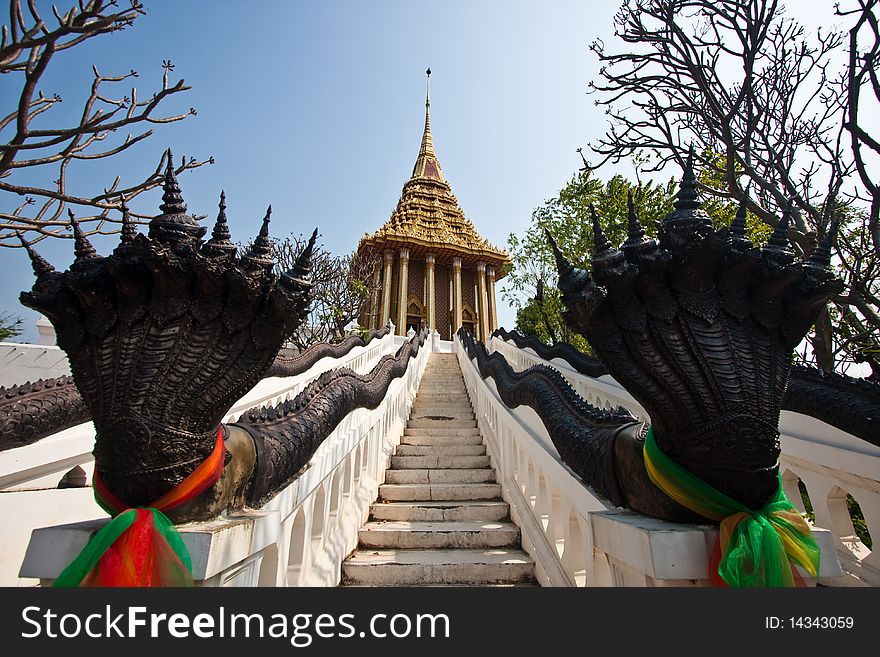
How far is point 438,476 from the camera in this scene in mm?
5207

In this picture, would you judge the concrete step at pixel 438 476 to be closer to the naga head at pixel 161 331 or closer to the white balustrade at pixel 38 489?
the white balustrade at pixel 38 489

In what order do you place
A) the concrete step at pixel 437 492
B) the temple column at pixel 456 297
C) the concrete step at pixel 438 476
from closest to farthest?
the concrete step at pixel 437 492, the concrete step at pixel 438 476, the temple column at pixel 456 297

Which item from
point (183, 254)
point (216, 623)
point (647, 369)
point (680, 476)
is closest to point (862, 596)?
point (680, 476)

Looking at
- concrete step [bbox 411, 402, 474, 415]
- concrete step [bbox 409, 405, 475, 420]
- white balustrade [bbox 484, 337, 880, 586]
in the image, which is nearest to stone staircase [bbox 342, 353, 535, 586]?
white balustrade [bbox 484, 337, 880, 586]

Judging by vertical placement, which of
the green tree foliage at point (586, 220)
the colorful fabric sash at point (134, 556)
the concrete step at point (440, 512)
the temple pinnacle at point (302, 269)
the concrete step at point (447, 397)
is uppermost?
the green tree foliage at point (586, 220)

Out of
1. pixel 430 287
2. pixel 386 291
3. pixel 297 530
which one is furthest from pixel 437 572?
pixel 430 287

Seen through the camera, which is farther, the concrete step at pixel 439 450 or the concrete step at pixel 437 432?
the concrete step at pixel 437 432

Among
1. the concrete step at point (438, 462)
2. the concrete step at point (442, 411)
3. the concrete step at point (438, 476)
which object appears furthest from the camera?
the concrete step at point (442, 411)

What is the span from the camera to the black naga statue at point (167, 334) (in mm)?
1593

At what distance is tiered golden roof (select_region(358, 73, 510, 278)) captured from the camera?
3472cm

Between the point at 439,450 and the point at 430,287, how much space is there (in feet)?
95.6

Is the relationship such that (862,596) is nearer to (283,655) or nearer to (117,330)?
(283,655)

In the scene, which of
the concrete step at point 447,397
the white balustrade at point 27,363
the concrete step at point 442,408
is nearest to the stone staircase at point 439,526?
the concrete step at point 442,408

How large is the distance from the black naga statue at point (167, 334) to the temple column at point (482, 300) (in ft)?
113
